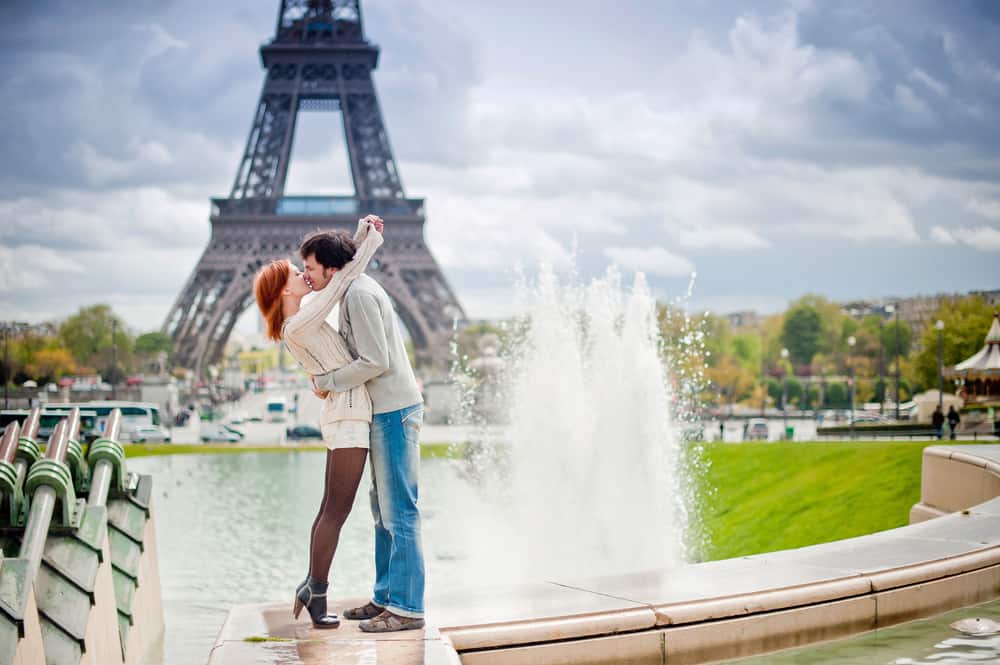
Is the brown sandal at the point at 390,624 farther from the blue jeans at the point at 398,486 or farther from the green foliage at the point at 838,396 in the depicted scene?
the green foliage at the point at 838,396

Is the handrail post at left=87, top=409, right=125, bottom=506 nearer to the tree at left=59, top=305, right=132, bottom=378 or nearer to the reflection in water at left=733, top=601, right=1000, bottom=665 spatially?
the reflection in water at left=733, top=601, right=1000, bottom=665

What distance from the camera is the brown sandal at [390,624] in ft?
14.5

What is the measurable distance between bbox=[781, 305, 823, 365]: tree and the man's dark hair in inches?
3664

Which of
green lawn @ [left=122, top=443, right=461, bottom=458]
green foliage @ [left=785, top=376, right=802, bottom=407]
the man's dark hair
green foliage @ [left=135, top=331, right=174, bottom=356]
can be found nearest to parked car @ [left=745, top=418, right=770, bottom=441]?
green lawn @ [left=122, top=443, right=461, bottom=458]

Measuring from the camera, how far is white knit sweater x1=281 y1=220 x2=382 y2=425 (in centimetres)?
472

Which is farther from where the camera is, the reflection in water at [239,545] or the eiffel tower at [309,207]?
the eiffel tower at [309,207]

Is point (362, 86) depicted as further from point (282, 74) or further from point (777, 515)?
point (777, 515)

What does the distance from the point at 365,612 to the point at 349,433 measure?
2.57ft

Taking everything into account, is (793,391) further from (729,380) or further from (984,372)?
(984,372)

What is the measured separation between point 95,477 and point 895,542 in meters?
5.40

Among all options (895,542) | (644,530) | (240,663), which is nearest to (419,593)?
(240,663)

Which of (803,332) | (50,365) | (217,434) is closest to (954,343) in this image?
(217,434)

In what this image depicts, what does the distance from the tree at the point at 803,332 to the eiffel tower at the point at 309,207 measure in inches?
1616

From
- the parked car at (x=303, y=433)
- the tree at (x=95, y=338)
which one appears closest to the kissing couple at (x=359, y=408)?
the parked car at (x=303, y=433)
